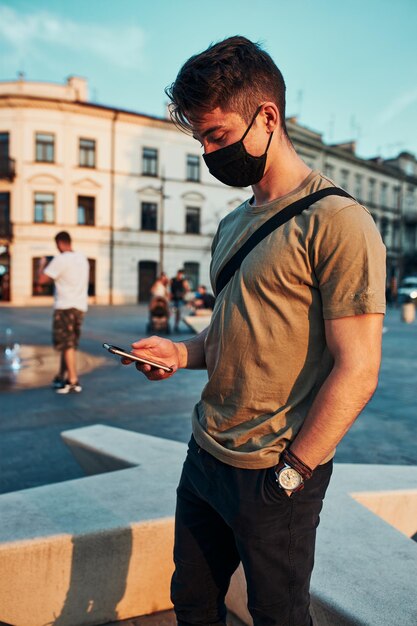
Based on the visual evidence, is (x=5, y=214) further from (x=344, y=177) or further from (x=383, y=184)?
(x=383, y=184)

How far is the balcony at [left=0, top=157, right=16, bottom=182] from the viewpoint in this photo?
97.3 feet

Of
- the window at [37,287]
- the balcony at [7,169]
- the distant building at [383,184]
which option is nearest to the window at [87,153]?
the balcony at [7,169]

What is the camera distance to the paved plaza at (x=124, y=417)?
440 cm

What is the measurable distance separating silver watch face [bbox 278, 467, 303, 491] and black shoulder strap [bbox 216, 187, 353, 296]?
1.81ft

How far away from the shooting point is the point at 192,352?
1.90 m

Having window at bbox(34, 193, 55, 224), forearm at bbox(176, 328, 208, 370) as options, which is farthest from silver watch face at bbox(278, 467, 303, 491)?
window at bbox(34, 193, 55, 224)

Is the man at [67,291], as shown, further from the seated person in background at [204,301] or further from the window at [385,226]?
the window at [385,226]

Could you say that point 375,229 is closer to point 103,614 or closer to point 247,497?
point 247,497

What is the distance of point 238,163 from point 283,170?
4.9 inches

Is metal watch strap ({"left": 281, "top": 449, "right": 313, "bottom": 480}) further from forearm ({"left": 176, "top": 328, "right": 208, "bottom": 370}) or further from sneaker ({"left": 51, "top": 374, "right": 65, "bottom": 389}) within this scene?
sneaker ({"left": 51, "top": 374, "right": 65, "bottom": 389})

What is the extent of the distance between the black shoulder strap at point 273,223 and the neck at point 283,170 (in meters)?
0.09

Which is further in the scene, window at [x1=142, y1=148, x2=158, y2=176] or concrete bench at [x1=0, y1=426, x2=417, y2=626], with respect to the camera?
window at [x1=142, y1=148, x2=158, y2=176]

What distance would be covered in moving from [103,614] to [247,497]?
1414mm

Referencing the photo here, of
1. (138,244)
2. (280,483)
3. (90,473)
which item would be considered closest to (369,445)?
(90,473)
